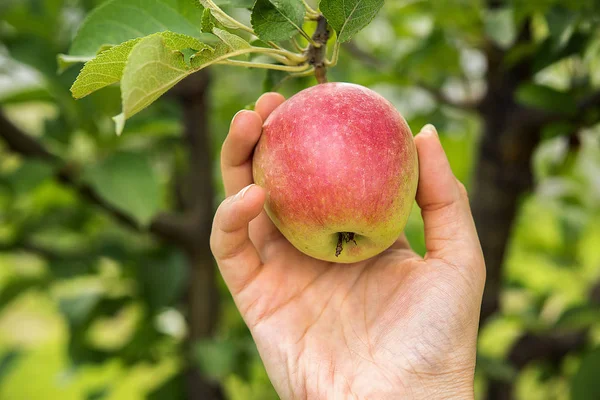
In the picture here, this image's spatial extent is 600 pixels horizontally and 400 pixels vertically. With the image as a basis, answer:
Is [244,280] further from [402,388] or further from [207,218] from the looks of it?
[207,218]

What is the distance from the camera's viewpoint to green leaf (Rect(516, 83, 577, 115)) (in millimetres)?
908

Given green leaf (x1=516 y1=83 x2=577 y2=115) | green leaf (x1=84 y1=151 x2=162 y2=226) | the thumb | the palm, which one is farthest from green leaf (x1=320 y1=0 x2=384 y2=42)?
green leaf (x1=84 y1=151 x2=162 y2=226)

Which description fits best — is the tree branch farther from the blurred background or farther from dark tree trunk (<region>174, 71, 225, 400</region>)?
dark tree trunk (<region>174, 71, 225, 400</region>)

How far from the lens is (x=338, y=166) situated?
0.61 metres

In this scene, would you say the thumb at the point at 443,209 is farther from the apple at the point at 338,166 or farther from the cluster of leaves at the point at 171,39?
the cluster of leaves at the point at 171,39

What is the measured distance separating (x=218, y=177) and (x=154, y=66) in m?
1.23

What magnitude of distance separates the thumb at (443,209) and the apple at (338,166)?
7cm

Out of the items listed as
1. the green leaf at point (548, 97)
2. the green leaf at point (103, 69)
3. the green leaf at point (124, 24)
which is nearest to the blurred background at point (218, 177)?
the green leaf at point (548, 97)

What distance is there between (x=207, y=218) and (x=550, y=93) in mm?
866

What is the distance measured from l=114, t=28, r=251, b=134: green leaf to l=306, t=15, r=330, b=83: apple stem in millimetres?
88

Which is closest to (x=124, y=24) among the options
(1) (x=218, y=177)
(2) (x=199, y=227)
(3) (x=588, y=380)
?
(2) (x=199, y=227)

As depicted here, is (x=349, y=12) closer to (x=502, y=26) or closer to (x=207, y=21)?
(x=207, y=21)

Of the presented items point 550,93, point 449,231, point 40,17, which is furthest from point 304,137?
point 40,17

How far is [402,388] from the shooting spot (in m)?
0.71
